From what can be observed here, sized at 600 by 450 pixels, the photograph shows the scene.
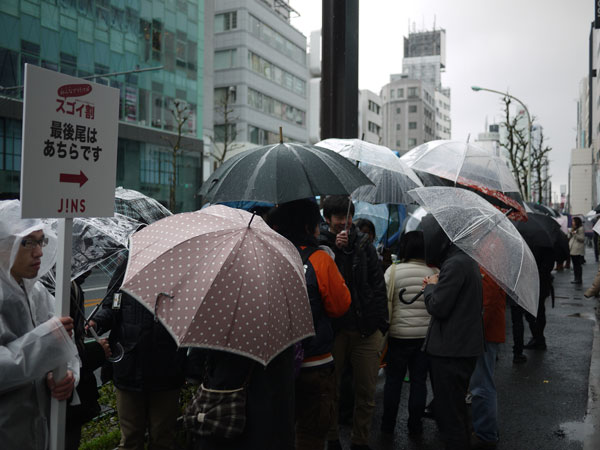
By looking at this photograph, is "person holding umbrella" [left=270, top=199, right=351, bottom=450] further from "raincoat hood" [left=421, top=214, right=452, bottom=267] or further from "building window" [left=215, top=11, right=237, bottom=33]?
"building window" [left=215, top=11, right=237, bottom=33]

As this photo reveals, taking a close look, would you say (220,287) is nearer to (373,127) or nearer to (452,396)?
(452,396)

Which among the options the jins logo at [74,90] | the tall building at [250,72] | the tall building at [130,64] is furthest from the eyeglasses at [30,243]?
the tall building at [250,72]

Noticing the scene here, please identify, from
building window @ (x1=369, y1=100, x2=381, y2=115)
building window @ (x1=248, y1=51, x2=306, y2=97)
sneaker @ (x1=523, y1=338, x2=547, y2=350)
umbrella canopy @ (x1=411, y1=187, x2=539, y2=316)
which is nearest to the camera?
umbrella canopy @ (x1=411, y1=187, x2=539, y2=316)

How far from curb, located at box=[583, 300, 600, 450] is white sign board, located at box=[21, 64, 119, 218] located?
15.4ft

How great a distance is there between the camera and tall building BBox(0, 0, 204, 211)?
27.2 metres

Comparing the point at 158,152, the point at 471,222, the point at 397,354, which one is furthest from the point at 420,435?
the point at 158,152

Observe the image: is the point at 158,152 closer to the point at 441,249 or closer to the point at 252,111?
the point at 252,111

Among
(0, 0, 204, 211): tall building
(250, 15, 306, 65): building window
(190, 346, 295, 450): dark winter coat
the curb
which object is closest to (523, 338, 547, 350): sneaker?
the curb

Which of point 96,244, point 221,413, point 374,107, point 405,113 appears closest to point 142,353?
point 96,244

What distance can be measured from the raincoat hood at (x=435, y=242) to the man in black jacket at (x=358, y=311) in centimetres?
46

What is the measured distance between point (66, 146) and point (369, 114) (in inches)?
3137

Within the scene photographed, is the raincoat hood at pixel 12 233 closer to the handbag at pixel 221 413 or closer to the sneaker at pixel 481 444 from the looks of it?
the handbag at pixel 221 413

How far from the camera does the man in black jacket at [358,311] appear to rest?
4453 mm

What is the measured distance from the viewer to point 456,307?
4148mm
